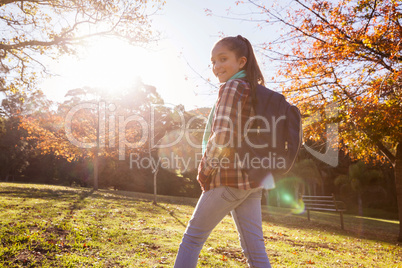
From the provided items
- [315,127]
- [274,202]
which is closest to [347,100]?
[315,127]

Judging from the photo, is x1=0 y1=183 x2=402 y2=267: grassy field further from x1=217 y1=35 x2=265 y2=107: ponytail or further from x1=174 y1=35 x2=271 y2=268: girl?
x1=217 y1=35 x2=265 y2=107: ponytail

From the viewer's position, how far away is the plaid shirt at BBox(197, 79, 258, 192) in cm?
180

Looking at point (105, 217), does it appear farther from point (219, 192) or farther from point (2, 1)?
point (219, 192)

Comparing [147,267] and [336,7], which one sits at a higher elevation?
[336,7]

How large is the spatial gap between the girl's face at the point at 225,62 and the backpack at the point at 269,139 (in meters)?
0.22

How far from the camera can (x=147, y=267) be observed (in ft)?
13.5

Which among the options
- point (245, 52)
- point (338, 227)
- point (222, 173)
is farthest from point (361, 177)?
point (222, 173)

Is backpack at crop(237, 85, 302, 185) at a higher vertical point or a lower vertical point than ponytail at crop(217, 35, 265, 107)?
lower

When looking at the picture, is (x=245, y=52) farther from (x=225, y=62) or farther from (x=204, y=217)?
(x=204, y=217)

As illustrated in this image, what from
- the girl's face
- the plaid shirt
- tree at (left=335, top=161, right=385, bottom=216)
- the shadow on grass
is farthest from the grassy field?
tree at (left=335, top=161, right=385, bottom=216)

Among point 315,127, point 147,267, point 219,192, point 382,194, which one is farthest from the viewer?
point 382,194

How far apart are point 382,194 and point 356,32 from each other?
101 ft

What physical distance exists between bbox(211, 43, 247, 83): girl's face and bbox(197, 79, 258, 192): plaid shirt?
0.23 metres

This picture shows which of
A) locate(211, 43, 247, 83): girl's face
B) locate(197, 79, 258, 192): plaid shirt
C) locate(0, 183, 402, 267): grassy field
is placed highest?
locate(211, 43, 247, 83): girl's face
